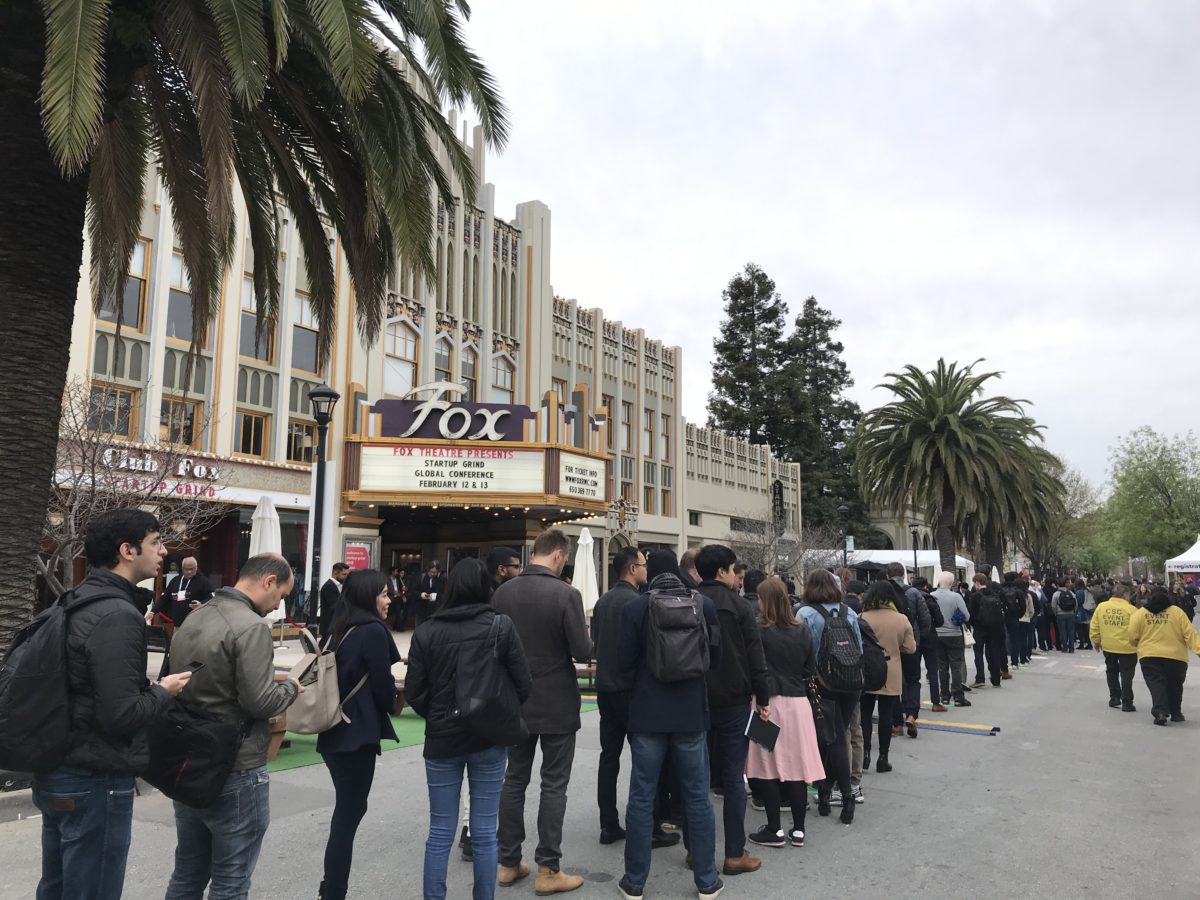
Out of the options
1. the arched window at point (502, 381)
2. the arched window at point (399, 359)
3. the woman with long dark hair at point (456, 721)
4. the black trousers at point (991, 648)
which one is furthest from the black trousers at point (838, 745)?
the arched window at point (502, 381)

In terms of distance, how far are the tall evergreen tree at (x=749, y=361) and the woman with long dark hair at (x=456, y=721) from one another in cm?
5420

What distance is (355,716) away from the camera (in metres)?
4.36

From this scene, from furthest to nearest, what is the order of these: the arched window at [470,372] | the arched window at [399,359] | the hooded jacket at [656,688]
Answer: the arched window at [470,372], the arched window at [399,359], the hooded jacket at [656,688]

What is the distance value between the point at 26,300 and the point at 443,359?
2287 cm

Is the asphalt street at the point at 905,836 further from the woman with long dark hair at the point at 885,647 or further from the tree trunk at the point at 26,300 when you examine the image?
the tree trunk at the point at 26,300

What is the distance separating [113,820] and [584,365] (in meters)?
33.7

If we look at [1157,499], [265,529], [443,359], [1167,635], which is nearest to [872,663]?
[1167,635]

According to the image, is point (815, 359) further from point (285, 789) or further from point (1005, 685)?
point (285, 789)

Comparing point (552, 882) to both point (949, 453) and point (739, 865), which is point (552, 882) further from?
point (949, 453)

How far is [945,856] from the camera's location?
18.5 feet

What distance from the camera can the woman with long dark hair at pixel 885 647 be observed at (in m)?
8.00

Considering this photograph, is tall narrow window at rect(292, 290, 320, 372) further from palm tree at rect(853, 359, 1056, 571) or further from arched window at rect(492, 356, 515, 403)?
palm tree at rect(853, 359, 1056, 571)

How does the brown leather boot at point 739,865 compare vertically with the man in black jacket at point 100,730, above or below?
below

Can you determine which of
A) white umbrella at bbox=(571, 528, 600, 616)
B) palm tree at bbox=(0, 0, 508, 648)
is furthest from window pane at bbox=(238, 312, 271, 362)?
palm tree at bbox=(0, 0, 508, 648)
